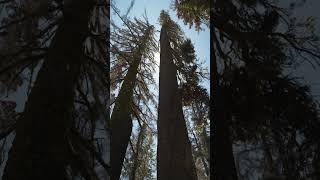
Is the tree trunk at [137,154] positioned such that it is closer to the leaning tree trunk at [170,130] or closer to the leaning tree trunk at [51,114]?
the leaning tree trunk at [170,130]

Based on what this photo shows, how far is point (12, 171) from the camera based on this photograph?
130 centimetres

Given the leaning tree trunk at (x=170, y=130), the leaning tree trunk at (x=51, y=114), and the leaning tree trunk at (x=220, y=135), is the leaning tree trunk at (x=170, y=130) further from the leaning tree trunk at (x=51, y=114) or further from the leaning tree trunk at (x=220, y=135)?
the leaning tree trunk at (x=51, y=114)

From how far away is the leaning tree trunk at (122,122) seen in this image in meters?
1.45

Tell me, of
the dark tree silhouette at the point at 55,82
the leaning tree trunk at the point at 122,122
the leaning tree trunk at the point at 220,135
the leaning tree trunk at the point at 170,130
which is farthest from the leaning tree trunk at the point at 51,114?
the leaning tree trunk at the point at 220,135

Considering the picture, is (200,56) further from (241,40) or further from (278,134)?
(278,134)

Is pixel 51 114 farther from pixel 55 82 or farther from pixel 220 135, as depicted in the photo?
pixel 220 135

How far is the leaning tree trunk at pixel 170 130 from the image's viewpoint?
1.39 meters

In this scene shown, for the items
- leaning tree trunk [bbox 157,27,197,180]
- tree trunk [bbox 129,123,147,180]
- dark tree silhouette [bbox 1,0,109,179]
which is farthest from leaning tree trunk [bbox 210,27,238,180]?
dark tree silhouette [bbox 1,0,109,179]

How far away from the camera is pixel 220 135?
55.7 inches

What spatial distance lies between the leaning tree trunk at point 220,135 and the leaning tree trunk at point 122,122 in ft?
0.89

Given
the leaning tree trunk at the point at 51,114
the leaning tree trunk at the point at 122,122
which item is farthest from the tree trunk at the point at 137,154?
the leaning tree trunk at the point at 51,114

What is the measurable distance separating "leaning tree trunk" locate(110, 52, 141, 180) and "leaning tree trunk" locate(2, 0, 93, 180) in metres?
0.16

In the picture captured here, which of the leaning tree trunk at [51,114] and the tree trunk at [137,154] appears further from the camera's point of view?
the tree trunk at [137,154]

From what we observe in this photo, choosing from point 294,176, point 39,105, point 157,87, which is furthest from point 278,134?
point 39,105
